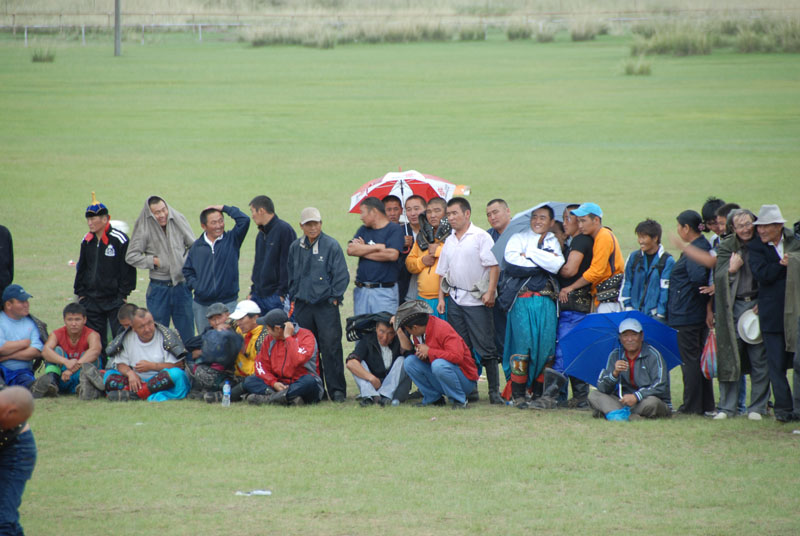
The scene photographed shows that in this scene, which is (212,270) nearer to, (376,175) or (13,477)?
(13,477)

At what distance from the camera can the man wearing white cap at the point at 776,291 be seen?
351 inches

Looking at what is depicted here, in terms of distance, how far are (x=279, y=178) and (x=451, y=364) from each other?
1729cm

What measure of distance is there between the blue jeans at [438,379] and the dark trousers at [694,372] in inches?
77.7

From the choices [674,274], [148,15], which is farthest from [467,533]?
[148,15]

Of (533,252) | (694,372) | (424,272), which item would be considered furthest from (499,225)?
(694,372)

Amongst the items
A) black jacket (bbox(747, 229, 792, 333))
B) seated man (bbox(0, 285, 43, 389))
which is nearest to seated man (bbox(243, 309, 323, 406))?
seated man (bbox(0, 285, 43, 389))

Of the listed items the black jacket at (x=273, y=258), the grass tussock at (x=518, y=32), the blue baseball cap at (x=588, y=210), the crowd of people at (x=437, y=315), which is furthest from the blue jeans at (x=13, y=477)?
the grass tussock at (x=518, y=32)

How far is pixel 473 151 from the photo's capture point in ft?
100

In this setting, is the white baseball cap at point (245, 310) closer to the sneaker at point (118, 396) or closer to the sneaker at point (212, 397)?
the sneaker at point (212, 397)

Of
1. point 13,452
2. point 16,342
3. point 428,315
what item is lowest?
point 16,342

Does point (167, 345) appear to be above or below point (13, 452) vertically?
below

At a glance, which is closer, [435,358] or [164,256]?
[435,358]

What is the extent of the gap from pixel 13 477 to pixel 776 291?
20.7 ft

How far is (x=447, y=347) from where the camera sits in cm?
990
